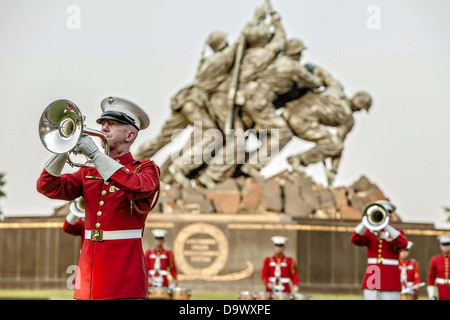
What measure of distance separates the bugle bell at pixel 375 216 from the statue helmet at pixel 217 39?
13832 mm

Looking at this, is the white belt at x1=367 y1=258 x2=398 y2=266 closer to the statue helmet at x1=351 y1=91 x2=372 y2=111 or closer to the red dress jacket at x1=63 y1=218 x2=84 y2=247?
the red dress jacket at x1=63 y1=218 x2=84 y2=247

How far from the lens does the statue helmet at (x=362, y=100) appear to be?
2630 centimetres

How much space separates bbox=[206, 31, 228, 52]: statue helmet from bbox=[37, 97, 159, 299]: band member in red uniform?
19634mm

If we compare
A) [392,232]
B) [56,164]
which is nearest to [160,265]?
[392,232]

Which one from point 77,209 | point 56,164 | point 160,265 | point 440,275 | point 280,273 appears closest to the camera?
point 56,164

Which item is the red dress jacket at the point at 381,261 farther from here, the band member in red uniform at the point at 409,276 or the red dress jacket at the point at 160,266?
the red dress jacket at the point at 160,266

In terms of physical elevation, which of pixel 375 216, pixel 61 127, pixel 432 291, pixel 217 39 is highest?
pixel 217 39

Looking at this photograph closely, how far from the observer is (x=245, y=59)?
84.5ft

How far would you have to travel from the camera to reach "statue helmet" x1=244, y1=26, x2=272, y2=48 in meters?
25.6

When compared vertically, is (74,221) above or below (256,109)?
below

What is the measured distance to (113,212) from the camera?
630 cm

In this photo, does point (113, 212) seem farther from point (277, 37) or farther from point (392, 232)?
point (277, 37)

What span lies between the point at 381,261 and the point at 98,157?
837 centimetres
